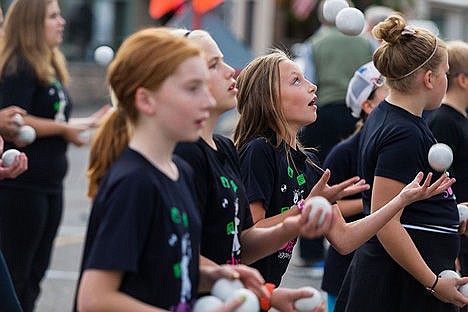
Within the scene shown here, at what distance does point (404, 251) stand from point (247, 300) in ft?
5.01

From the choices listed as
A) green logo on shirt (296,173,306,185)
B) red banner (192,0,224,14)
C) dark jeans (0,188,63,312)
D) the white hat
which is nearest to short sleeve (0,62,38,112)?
dark jeans (0,188,63,312)

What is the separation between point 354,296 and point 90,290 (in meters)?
2.02

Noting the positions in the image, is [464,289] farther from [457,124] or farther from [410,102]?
[457,124]

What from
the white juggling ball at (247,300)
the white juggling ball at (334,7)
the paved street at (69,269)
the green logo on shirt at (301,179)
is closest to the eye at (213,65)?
the green logo on shirt at (301,179)

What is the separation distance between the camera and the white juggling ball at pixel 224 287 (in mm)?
2955

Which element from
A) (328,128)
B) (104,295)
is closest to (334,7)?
(104,295)

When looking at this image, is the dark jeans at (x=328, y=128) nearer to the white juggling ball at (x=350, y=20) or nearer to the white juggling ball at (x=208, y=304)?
the white juggling ball at (x=350, y=20)

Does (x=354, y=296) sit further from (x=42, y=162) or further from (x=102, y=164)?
(x=42, y=162)

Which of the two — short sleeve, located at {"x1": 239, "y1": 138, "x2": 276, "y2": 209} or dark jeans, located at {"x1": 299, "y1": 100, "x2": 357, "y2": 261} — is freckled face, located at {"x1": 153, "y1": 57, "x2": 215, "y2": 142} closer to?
short sleeve, located at {"x1": 239, "y1": 138, "x2": 276, "y2": 209}

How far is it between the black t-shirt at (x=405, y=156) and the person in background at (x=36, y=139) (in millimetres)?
2228

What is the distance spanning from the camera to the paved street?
24.5 ft

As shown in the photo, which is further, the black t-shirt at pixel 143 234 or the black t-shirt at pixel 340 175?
the black t-shirt at pixel 340 175

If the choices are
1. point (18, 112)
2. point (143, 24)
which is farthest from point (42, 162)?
point (143, 24)

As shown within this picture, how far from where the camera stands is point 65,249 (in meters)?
9.45
